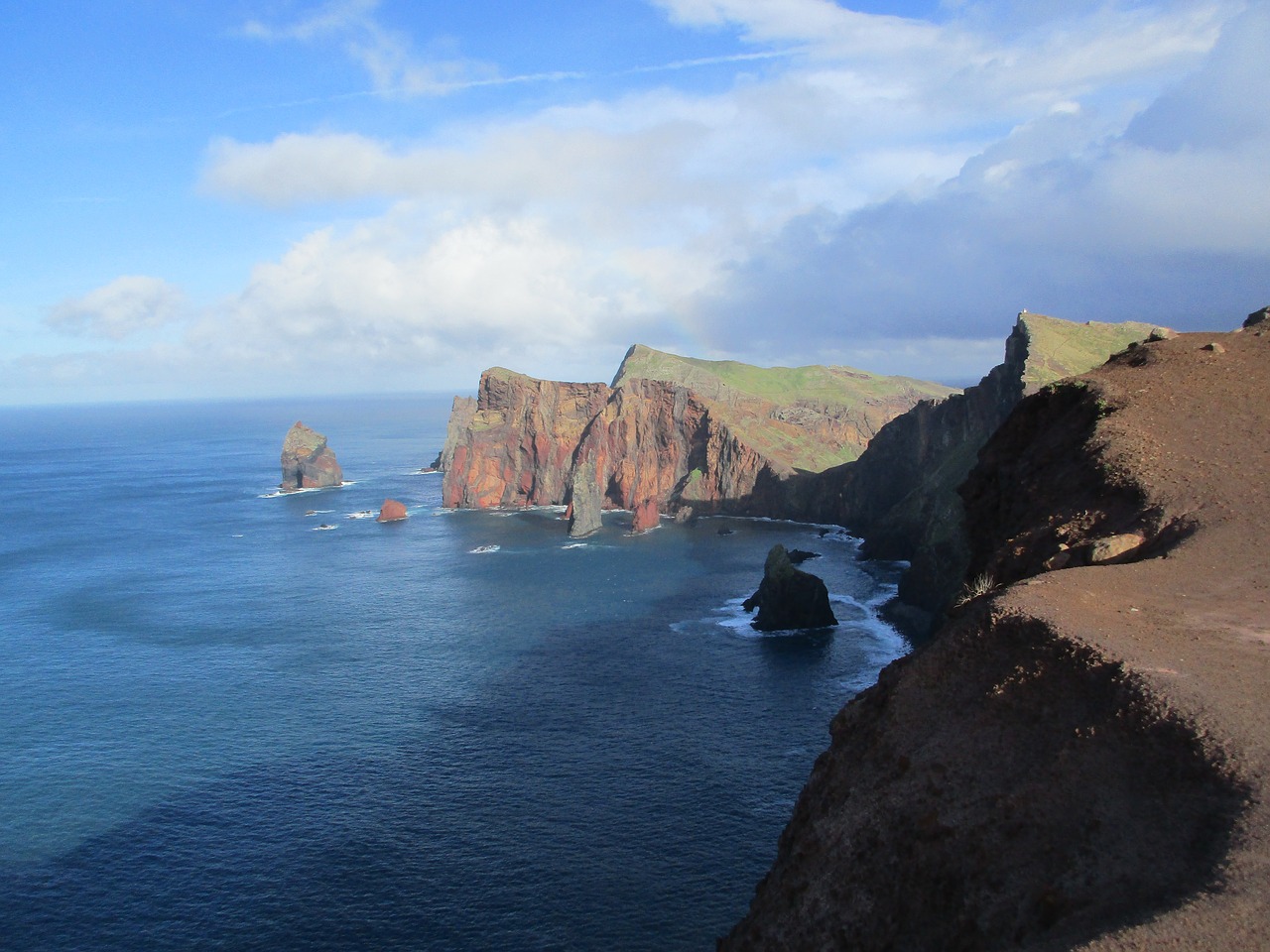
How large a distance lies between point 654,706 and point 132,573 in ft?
286

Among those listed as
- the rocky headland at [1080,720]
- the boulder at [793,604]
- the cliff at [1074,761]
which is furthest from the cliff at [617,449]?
the cliff at [1074,761]

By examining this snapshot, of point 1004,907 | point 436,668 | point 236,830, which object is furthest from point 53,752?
point 1004,907

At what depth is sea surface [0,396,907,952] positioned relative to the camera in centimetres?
4228

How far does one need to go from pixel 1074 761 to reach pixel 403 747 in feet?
168

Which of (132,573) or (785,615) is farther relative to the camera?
(132,573)

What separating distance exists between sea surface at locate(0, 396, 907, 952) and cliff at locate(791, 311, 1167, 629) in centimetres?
707

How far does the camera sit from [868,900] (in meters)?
18.7

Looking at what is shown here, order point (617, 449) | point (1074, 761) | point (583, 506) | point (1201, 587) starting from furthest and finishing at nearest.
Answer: point (617, 449)
point (583, 506)
point (1201, 587)
point (1074, 761)

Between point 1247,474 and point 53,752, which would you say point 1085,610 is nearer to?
point 1247,474

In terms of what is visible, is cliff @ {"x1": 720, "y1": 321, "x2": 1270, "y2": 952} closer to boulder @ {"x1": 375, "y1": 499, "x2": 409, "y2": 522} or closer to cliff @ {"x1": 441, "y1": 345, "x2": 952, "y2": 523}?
boulder @ {"x1": 375, "y1": 499, "x2": 409, "y2": 522}

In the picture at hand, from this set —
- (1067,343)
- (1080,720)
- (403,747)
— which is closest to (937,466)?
(1067,343)

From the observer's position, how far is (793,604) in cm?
8694

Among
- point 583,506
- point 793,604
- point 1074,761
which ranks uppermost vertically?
point 1074,761

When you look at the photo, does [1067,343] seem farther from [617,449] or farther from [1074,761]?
[1074,761]
